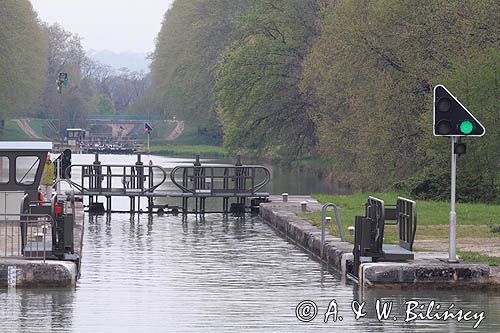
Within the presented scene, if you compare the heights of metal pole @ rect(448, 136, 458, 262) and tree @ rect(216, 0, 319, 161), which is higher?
tree @ rect(216, 0, 319, 161)

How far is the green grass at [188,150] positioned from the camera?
113750 mm

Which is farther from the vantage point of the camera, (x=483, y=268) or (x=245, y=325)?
(x=483, y=268)

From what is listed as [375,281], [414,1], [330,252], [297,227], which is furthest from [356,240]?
[414,1]

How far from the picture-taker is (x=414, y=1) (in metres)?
50.7

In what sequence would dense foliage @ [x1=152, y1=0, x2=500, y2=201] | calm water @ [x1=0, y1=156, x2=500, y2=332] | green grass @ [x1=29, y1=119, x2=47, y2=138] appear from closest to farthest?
calm water @ [x1=0, y1=156, x2=500, y2=332] → dense foliage @ [x1=152, y1=0, x2=500, y2=201] → green grass @ [x1=29, y1=119, x2=47, y2=138]

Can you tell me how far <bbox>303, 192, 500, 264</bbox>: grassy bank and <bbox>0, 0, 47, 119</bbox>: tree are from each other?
71839mm

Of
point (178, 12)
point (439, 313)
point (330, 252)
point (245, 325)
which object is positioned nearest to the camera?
point (245, 325)

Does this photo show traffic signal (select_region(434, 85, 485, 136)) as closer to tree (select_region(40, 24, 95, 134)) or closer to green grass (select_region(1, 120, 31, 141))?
green grass (select_region(1, 120, 31, 141))

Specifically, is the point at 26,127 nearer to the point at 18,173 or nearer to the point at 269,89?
the point at 269,89

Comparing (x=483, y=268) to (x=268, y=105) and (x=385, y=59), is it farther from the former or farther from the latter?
(x=268, y=105)

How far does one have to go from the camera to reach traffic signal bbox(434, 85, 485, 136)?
19562mm

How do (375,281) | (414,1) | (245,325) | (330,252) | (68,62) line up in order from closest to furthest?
(245,325) → (375,281) → (330,252) → (414,1) → (68,62)

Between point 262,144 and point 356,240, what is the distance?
1832 inches

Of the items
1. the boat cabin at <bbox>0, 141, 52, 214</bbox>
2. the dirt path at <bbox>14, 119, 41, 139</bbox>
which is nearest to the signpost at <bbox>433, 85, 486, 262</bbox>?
the boat cabin at <bbox>0, 141, 52, 214</bbox>
